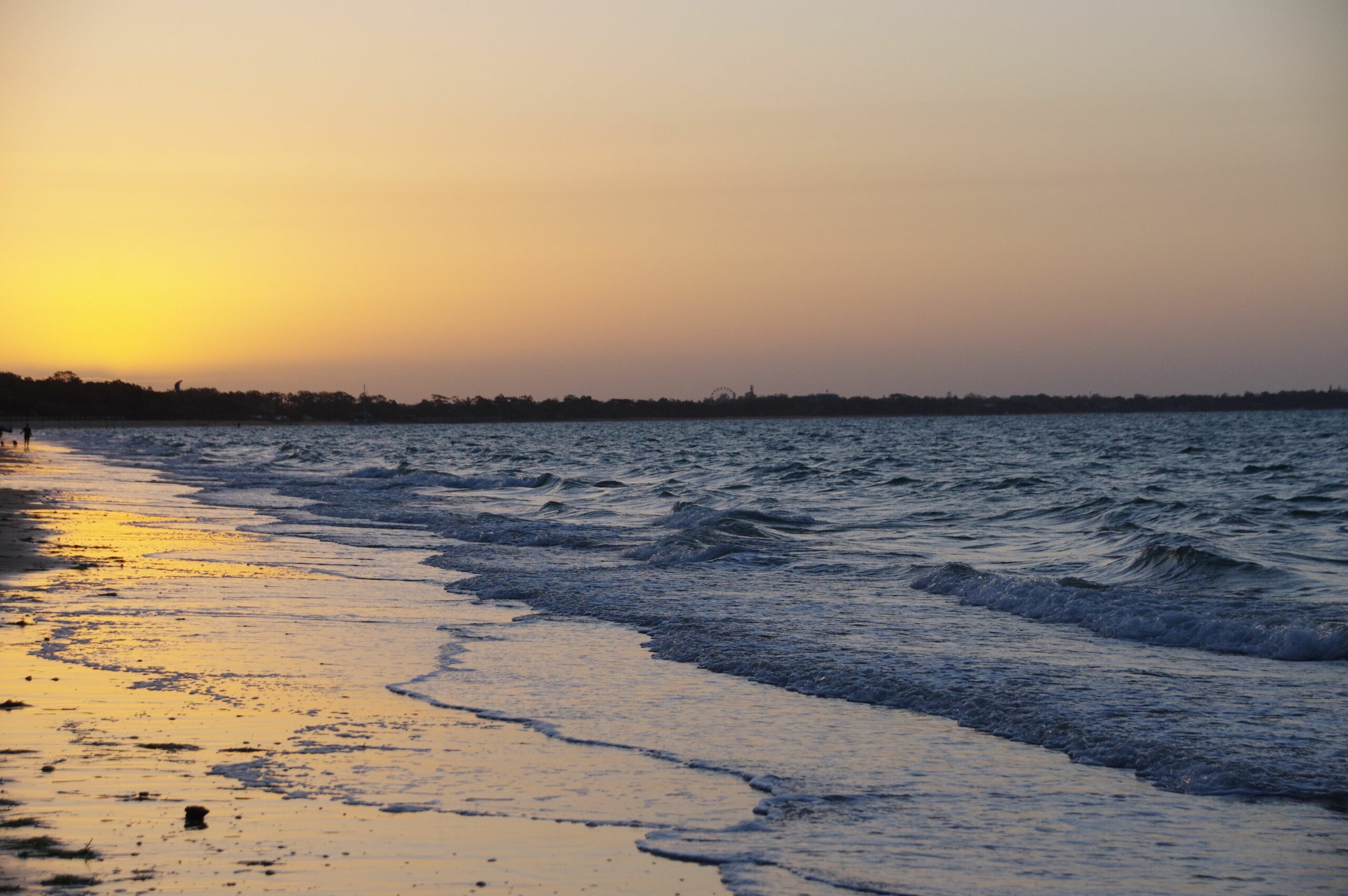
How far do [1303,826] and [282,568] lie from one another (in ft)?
38.4

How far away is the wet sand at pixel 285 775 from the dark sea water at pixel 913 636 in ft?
1.37

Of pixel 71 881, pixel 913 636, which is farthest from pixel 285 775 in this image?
pixel 913 636

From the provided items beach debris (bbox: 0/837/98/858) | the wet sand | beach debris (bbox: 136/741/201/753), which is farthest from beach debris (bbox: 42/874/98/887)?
beach debris (bbox: 136/741/201/753)

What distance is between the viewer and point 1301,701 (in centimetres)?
739

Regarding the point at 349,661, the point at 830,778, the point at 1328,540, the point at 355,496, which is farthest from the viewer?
the point at 355,496

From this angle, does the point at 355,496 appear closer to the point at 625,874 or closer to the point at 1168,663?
the point at 1168,663

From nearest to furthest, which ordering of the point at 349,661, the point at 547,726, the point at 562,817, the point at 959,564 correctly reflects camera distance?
the point at 562,817
the point at 547,726
the point at 349,661
the point at 959,564

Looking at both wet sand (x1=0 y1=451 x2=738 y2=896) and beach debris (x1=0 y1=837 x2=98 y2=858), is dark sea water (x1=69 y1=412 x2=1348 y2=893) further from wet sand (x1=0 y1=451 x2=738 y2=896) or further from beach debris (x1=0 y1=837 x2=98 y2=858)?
beach debris (x1=0 y1=837 x2=98 y2=858)

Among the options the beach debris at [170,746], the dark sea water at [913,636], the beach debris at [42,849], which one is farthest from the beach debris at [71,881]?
the dark sea water at [913,636]

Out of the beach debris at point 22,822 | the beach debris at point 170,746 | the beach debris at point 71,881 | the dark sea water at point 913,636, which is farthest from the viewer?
the beach debris at point 170,746

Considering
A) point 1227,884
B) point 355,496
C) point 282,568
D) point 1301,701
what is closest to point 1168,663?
point 1301,701

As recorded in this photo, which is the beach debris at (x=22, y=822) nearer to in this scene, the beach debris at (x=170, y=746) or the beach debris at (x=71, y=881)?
the beach debris at (x=71, y=881)

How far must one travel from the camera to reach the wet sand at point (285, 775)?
4.32 m

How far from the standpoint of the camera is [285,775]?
18.0ft
